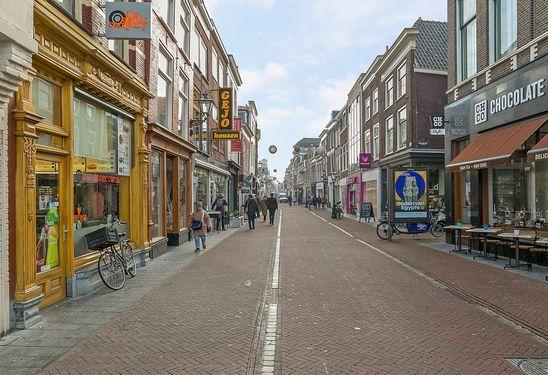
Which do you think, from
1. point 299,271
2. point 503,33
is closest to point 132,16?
point 299,271

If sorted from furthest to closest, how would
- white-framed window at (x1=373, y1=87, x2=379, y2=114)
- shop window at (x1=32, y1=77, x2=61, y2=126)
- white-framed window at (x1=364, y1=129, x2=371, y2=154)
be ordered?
white-framed window at (x1=364, y1=129, x2=371, y2=154), white-framed window at (x1=373, y1=87, x2=379, y2=114), shop window at (x1=32, y1=77, x2=61, y2=126)

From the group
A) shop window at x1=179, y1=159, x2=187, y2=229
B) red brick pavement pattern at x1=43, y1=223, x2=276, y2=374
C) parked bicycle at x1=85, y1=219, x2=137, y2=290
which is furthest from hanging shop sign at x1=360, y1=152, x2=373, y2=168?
parked bicycle at x1=85, y1=219, x2=137, y2=290

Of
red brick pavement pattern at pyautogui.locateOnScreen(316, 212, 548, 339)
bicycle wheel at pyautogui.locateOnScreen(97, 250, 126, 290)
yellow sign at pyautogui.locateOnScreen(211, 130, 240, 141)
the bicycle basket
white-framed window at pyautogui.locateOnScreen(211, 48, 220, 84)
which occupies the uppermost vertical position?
white-framed window at pyautogui.locateOnScreen(211, 48, 220, 84)

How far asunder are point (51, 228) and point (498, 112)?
11520 mm

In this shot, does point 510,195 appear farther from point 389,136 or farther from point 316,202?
point 316,202

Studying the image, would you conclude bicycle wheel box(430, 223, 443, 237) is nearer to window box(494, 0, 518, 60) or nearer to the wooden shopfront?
window box(494, 0, 518, 60)

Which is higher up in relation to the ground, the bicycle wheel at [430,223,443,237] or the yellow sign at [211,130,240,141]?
the yellow sign at [211,130,240,141]

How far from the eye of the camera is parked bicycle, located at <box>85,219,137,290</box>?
7500mm

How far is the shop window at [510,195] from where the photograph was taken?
37.6 ft

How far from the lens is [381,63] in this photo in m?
27.7

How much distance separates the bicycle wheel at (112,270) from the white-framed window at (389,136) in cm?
2102

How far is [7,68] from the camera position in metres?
4.88

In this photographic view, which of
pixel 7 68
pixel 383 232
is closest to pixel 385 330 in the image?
pixel 7 68

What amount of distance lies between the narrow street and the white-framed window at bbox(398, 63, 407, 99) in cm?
1590
